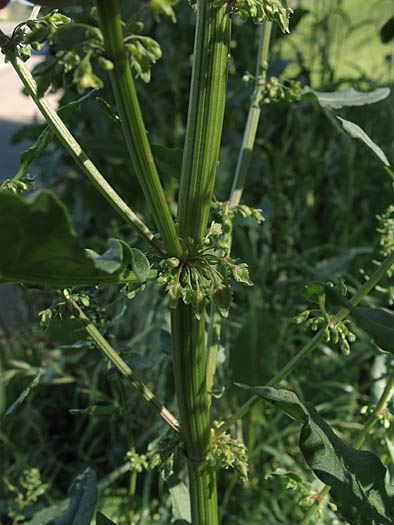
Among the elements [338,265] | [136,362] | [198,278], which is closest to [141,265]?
[198,278]

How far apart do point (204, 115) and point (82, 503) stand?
1.61 ft

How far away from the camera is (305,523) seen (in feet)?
2.27

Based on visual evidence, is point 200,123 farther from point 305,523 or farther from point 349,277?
point 349,277

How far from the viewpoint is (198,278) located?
0.46 meters

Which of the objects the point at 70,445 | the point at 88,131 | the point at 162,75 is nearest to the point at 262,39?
the point at 70,445

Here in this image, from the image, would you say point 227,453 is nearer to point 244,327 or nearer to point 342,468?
point 342,468

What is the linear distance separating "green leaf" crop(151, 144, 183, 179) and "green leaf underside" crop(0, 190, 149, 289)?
0.56ft

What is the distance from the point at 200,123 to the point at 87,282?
0.16 metres

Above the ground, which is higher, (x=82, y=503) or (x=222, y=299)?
(x=222, y=299)

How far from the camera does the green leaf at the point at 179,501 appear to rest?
29.0 inches

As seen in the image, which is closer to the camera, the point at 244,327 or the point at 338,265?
the point at 244,327

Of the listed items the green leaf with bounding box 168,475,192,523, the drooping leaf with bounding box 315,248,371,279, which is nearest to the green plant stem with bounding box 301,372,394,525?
the green leaf with bounding box 168,475,192,523

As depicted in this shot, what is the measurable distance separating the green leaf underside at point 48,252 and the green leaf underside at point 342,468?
186 mm

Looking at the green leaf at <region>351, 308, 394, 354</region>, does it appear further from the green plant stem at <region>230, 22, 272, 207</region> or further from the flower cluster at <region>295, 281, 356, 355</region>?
the green plant stem at <region>230, 22, 272, 207</region>
